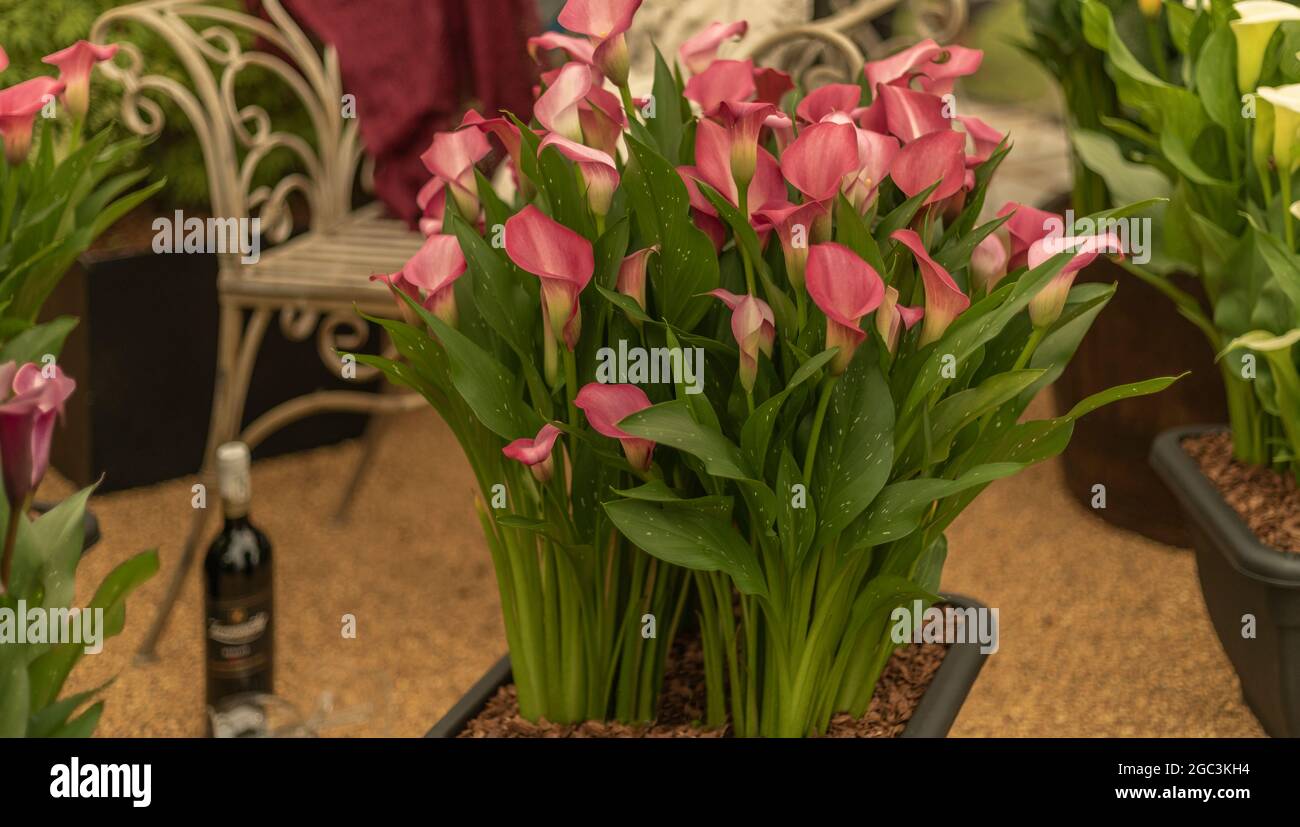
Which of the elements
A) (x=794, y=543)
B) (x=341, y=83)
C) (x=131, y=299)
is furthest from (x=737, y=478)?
(x=131, y=299)

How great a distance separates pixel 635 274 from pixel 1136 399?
135 cm

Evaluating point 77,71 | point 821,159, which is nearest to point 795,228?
point 821,159

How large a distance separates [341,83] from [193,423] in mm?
606

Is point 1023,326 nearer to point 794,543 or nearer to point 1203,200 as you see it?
point 794,543

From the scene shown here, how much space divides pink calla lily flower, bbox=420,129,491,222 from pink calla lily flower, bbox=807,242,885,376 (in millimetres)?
277

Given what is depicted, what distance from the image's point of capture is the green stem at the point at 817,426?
33.1 inches

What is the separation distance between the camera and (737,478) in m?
0.83

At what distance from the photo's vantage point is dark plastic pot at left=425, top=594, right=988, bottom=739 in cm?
98

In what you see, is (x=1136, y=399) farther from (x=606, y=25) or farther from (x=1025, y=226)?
(x=606, y=25)

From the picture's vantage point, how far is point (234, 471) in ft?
4.94

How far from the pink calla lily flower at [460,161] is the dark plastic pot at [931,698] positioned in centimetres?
33

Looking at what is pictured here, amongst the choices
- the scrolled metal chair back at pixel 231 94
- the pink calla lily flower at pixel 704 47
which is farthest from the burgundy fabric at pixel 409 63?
the pink calla lily flower at pixel 704 47

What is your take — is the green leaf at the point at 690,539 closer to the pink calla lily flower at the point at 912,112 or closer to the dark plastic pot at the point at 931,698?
the dark plastic pot at the point at 931,698

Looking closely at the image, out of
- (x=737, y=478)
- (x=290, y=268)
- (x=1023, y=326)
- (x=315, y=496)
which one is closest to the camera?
(x=737, y=478)
